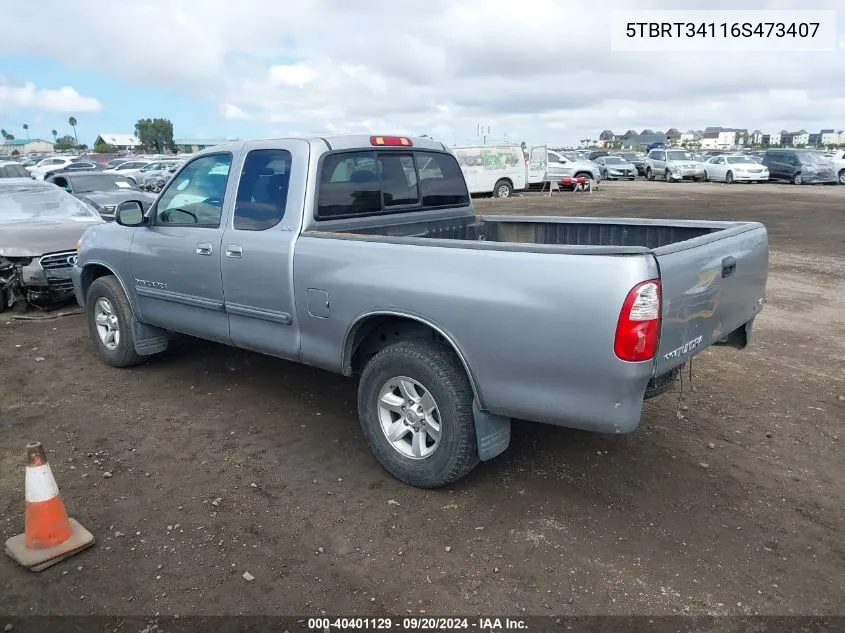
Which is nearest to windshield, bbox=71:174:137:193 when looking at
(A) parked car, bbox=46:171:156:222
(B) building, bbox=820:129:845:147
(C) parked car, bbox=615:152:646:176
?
(A) parked car, bbox=46:171:156:222

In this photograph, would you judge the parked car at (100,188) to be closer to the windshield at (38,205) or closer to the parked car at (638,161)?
the windshield at (38,205)

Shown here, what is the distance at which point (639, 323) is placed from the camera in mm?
2941

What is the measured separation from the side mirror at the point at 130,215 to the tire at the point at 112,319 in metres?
0.81

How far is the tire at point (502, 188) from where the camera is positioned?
2589cm

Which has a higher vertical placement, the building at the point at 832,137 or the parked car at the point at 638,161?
the building at the point at 832,137

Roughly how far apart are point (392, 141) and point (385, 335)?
1579mm

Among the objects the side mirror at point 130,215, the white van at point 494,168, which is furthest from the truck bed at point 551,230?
the white van at point 494,168

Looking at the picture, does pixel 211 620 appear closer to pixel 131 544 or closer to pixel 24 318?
pixel 131 544

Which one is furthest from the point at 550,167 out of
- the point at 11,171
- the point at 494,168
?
the point at 11,171

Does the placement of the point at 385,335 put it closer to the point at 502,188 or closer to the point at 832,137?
the point at 502,188

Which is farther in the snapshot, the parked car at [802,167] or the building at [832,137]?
the building at [832,137]

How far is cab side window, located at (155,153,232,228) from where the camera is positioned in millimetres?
4785

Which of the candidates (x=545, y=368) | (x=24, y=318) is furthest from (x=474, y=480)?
(x=24, y=318)

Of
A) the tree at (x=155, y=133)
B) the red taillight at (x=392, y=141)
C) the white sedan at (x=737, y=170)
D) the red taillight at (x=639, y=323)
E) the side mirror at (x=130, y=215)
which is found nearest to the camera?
the red taillight at (x=639, y=323)
